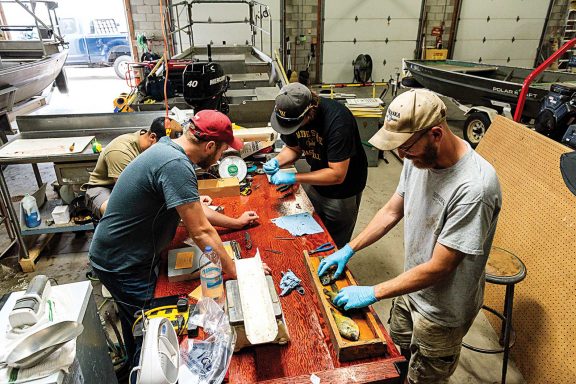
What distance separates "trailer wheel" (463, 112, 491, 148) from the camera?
4863mm

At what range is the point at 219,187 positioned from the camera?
7.71ft

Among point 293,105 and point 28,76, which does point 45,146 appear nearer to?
point 293,105

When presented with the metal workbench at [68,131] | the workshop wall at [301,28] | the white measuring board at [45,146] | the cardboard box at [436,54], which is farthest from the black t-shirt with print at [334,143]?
the cardboard box at [436,54]

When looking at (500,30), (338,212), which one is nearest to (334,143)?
(338,212)

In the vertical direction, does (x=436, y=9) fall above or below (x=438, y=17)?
above

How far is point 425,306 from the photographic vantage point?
5.05 feet

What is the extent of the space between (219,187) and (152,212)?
2.50ft

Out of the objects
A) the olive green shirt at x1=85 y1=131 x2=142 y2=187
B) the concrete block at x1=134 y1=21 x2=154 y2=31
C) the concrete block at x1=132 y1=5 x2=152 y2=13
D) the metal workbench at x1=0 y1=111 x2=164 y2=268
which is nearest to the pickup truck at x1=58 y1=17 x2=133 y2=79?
the concrete block at x1=134 y1=21 x2=154 y2=31

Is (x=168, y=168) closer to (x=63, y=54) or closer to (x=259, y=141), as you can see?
(x=259, y=141)

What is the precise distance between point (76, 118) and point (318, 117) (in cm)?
248

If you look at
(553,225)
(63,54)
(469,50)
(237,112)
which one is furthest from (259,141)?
(469,50)

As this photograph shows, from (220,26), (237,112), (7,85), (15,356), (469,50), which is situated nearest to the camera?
(15,356)

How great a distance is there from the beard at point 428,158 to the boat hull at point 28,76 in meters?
5.37

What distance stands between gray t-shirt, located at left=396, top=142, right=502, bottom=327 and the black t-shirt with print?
1.89 ft
